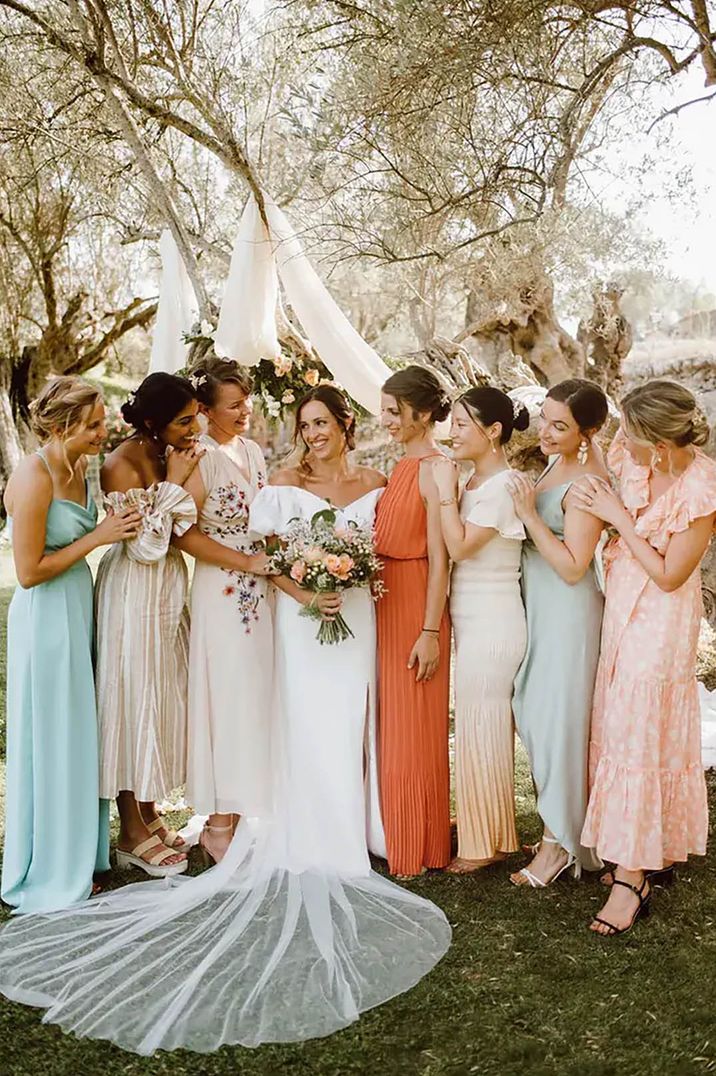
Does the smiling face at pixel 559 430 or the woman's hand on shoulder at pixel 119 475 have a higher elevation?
the smiling face at pixel 559 430

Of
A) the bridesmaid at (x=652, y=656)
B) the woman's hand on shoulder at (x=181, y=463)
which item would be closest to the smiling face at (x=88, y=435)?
the woman's hand on shoulder at (x=181, y=463)

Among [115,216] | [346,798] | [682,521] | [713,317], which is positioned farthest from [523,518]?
[713,317]

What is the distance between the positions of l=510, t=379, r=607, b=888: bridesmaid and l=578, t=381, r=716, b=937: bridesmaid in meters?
0.19

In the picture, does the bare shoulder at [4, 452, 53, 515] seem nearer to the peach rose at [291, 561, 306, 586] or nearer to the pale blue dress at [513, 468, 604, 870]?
the peach rose at [291, 561, 306, 586]

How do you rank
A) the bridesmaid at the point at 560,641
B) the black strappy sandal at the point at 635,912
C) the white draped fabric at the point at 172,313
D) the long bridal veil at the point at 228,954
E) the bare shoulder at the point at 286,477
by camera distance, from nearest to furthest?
the long bridal veil at the point at 228,954, the black strappy sandal at the point at 635,912, the bridesmaid at the point at 560,641, the bare shoulder at the point at 286,477, the white draped fabric at the point at 172,313

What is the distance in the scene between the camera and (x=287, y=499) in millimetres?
4352

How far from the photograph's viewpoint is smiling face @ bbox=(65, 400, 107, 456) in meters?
4.03

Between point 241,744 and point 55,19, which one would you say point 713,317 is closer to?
point 55,19

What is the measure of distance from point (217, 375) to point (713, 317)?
2129cm

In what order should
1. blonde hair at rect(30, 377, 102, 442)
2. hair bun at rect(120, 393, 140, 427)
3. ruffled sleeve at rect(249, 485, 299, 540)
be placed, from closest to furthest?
blonde hair at rect(30, 377, 102, 442) < hair bun at rect(120, 393, 140, 427) < ruffled sleeve at rect(249, 485, 299, 540)

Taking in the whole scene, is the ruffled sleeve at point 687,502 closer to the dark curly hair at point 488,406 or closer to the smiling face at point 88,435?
the dark curly hair at point 488,406

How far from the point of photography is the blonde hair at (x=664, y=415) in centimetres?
365

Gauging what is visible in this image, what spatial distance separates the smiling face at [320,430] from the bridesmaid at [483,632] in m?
0.46

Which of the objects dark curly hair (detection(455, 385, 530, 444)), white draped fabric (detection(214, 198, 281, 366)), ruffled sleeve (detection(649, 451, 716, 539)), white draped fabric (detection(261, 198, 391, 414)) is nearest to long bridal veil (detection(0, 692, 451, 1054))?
ruffled sleeve (detection(649, 451, 716, 539))
